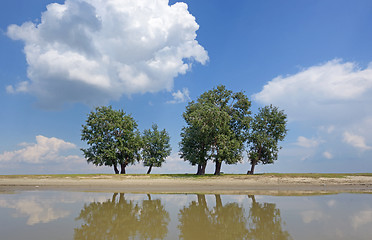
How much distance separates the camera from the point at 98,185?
3412 centimetres

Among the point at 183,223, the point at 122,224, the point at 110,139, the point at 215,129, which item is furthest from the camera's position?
the point at 110,139

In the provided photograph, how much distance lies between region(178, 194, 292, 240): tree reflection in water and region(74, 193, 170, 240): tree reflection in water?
3.41 feet

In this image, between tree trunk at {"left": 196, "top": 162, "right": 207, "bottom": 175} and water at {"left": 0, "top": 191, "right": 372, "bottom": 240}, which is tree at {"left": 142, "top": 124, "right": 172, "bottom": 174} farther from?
water at {"left": 0, "top": 191, "right": 372, "bottom": 240}

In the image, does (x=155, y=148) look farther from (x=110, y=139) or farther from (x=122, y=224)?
(x=122, y=224)

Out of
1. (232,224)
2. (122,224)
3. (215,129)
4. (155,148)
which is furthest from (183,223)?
(155,148)

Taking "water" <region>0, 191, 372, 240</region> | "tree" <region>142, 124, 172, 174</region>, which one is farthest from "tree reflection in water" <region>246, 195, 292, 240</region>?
"tree" <region>142, 124, 172, 174</region>

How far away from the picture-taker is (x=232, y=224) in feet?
36.6

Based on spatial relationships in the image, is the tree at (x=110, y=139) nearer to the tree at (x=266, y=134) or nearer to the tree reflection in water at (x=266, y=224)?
the tree at (x=266, y=134)

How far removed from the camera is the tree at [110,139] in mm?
52719

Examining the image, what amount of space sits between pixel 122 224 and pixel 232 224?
4.93 m

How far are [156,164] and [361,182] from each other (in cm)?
3730

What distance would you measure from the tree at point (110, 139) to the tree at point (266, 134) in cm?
2477

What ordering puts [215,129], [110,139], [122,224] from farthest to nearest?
[110,139] < [215,129] < [122,224]

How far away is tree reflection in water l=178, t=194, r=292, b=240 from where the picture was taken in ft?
30.0
